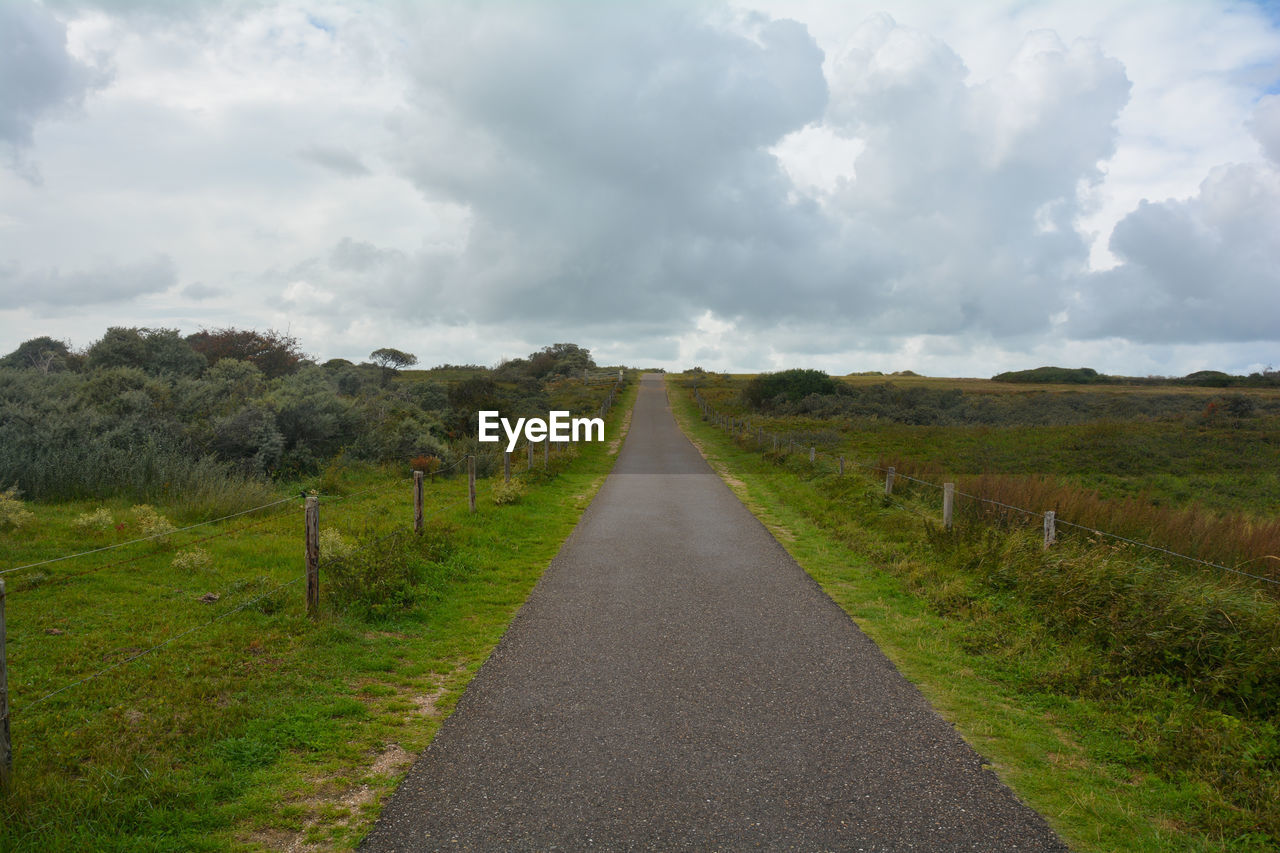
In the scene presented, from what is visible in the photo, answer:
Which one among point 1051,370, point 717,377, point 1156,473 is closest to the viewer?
point 1156,473

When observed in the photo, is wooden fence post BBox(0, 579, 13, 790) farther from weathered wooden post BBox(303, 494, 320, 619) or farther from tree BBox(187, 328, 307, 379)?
tree BBox(187, 328, 307, 379)

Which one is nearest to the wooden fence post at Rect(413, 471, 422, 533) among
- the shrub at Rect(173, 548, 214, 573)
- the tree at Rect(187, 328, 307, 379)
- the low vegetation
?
the low vegetation

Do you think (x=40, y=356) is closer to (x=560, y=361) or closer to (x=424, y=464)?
(x=424, y=464)

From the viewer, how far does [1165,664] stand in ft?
→ 20.9

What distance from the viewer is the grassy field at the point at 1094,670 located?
176 inches

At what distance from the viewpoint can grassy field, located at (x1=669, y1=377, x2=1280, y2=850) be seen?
4.48 meters

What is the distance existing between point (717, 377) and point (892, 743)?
100 m

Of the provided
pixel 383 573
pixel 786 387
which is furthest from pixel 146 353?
pixel 786 387

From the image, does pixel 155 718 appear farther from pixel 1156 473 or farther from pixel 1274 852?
pixel 1156 473

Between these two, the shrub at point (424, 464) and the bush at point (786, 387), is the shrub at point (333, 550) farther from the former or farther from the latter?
the bush at point (786, 387)

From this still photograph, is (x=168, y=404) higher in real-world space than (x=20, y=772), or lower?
higher

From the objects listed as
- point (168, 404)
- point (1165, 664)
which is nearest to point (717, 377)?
point (168, 404)

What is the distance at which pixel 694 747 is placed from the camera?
5.00m

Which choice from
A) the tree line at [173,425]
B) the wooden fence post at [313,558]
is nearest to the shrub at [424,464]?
the tree line at [173,425]
